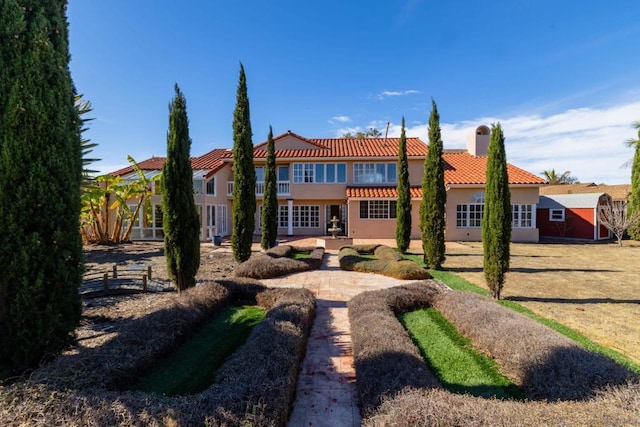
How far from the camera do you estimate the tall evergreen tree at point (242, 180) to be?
47.0ft

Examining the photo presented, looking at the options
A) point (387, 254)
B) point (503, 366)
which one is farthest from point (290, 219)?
point (503, 366)

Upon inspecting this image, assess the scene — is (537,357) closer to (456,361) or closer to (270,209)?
(456,361)

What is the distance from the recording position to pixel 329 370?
536 centimetres

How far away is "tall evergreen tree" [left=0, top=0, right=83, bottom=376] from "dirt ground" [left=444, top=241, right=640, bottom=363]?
9604 millimetres

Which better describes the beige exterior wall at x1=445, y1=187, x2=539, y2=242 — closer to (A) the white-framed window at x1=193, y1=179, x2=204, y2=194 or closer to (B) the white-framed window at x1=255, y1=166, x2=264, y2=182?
(B) the white-framed window at x1=255, y1=166, x2=264, y2=182

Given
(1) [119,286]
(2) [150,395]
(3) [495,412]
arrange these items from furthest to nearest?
(1) [119,286] → (2) [150,395] → (3) [495,412]

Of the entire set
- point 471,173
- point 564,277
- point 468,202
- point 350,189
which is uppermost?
point 471,173

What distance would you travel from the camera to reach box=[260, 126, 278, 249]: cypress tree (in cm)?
1933

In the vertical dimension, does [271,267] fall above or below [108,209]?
below

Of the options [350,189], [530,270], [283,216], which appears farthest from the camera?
[283,216]

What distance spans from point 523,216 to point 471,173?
5026 millimetres

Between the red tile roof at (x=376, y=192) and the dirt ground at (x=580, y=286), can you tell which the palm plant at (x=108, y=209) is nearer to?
the red tile roof at (x=376, y=192)

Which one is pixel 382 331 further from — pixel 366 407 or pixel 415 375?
pixel 366 407

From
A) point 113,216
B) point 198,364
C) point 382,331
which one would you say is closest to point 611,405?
point 382,331
